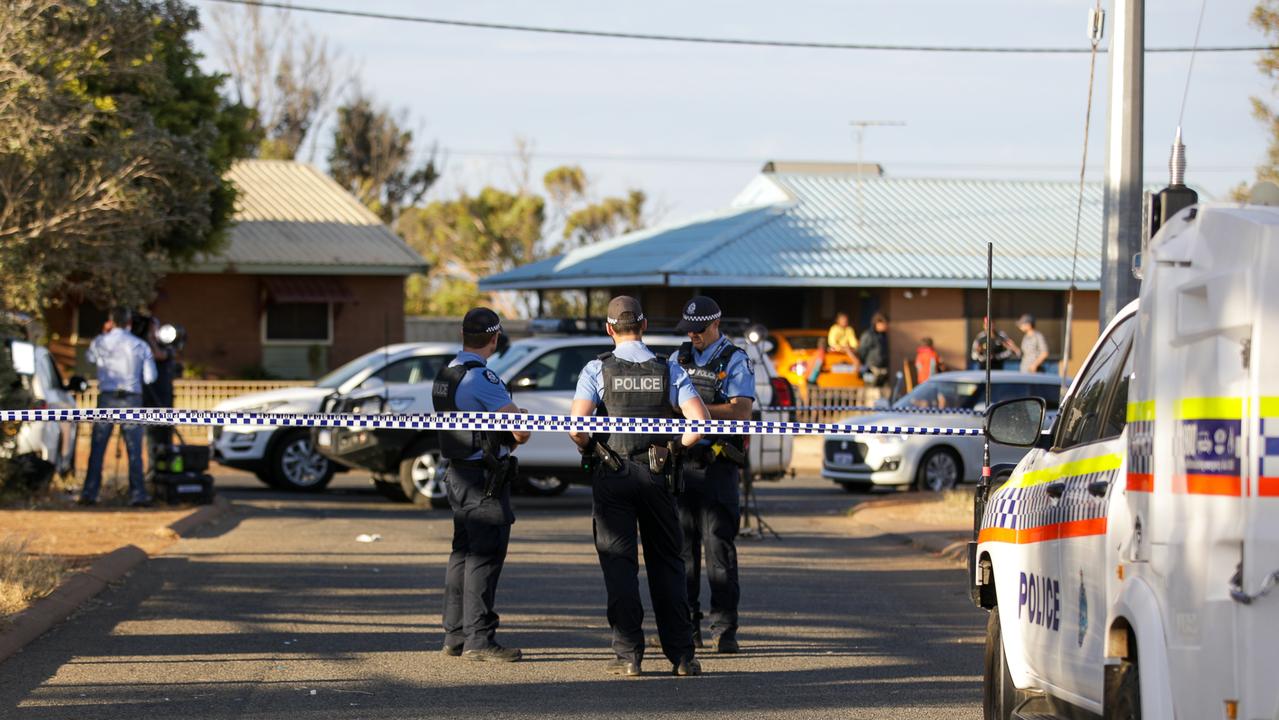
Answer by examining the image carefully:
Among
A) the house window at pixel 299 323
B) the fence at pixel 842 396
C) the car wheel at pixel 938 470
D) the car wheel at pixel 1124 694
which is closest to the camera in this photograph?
the car wheel at pixel 1124 694

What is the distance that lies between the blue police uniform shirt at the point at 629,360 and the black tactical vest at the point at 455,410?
0.69 m

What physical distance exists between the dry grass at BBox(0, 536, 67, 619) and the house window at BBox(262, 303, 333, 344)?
78.4 ft

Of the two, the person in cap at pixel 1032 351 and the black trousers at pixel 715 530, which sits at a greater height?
Answer: the person in cap at pixel 1032 351

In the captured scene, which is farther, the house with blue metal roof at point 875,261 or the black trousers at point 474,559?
the house with blue metal roof at point 875,261

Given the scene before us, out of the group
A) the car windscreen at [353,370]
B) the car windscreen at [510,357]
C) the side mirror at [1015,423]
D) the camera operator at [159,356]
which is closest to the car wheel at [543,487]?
the car windscreen at [510,357]

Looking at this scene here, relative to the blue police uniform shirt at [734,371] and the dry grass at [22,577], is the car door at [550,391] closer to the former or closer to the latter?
the dry grass at [22,577]

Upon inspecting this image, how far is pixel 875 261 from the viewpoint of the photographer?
3375 centimetres

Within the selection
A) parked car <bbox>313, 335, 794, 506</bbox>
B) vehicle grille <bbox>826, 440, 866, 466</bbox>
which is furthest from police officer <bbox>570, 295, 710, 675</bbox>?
vehicle grille <bbox>826, 440, 866, 466</bbox>

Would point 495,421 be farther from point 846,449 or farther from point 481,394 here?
point 846,449

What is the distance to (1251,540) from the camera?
13.5ft

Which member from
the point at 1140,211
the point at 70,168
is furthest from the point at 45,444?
the point at 1140,211

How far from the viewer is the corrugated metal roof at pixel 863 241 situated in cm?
3278

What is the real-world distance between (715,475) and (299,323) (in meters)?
27.0

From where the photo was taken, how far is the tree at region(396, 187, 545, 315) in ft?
178
